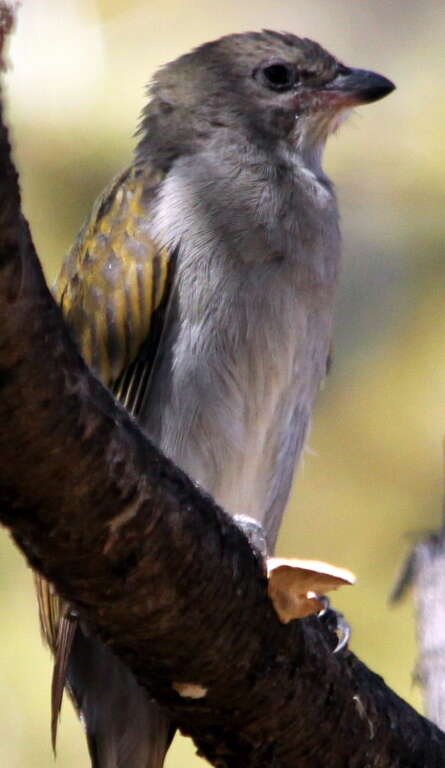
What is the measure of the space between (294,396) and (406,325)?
337 centimetres

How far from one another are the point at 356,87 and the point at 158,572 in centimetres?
271

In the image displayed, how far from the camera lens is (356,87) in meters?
5.28

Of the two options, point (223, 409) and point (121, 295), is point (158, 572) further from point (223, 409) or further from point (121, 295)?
point (121, 295)

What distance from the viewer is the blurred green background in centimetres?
717

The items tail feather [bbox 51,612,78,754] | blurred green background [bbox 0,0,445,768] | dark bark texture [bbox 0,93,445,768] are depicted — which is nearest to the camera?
dark bark texture [bbox 0,93,445,768]

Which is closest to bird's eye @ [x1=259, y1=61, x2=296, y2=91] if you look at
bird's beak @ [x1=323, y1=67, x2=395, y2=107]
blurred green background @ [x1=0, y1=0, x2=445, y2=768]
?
bird's beak @ [x1=323, y1=67, x2=395, y2=107]

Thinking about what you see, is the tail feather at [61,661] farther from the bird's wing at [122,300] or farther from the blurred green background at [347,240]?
the blurred green background at [347,240]

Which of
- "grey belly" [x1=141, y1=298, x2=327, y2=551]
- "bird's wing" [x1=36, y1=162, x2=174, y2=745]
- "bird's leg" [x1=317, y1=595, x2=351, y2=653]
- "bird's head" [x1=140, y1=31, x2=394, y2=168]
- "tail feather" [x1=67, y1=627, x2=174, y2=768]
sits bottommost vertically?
"tail feather" [x1=67, y1=627, x2=174, y2=768]

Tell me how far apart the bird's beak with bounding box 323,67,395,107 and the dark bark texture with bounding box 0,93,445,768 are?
2.18 m

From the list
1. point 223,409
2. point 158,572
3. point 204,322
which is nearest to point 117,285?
point 204,322

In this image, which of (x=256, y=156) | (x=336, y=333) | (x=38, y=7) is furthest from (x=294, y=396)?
(x=38, y=7)

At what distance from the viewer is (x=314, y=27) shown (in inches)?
345

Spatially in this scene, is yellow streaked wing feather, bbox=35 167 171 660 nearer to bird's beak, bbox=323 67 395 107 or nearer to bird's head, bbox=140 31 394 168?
bird's head, bbox=140 31 394 168

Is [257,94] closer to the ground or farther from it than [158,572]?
farther from it
